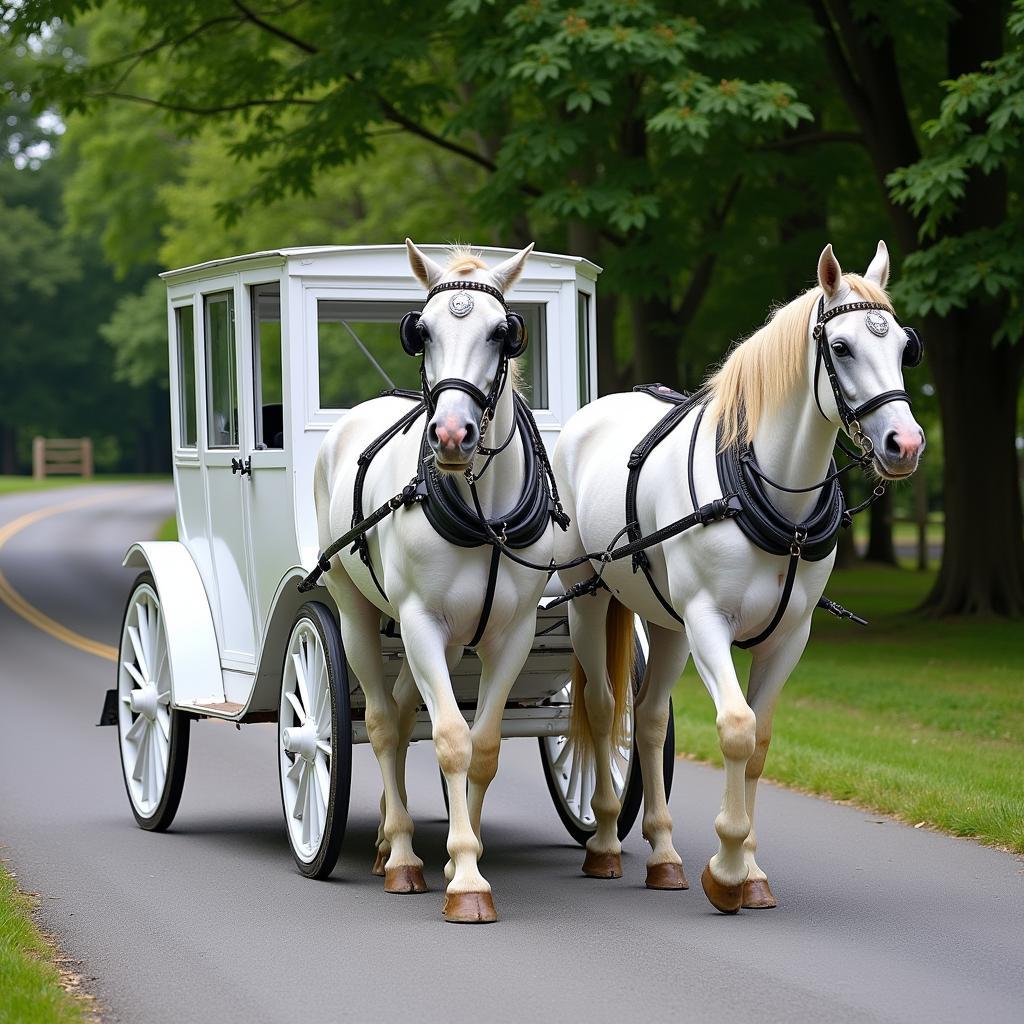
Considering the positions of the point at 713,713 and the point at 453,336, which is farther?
the point at 713,713

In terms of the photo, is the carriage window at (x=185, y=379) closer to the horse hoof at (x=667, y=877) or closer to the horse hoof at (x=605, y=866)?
the horse hoof at (x=605, y=866)

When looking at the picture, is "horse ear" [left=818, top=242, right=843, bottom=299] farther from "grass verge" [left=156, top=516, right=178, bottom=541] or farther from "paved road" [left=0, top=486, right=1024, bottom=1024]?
"grass verge" [left=156, top=516, right=178, bottom=541]

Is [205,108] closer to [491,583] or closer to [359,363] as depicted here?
[359,363]

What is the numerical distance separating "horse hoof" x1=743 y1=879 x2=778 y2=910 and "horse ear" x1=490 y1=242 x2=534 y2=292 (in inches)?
102

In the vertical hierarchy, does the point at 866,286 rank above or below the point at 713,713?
above

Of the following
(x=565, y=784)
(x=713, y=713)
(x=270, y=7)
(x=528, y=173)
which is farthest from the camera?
(x=270, y=7)

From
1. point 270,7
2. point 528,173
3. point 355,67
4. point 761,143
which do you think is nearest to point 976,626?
point 761,143

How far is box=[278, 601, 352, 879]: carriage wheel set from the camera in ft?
24.4

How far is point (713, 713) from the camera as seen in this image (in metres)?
14.0

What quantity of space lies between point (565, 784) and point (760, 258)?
1553 cm

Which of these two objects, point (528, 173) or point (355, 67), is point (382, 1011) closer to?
point (528, 173)

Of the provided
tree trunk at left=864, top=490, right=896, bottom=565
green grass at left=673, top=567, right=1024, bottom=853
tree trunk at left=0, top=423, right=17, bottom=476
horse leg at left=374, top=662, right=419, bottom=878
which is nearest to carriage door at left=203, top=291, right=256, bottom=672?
horse leg at left=374, top=662, right=419, bottom=878

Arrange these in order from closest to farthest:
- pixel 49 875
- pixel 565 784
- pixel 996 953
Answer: pixel 996 953 < pixel 49 875 < pixel 565 784

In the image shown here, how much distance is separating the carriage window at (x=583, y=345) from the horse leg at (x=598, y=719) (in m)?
1.74
